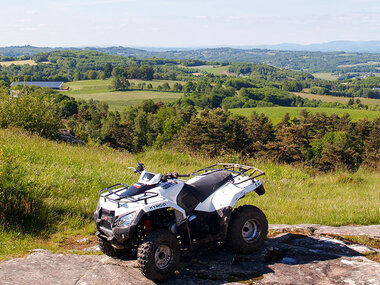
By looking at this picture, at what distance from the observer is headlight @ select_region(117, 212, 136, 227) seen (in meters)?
4.59

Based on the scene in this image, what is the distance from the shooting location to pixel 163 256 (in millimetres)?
4715

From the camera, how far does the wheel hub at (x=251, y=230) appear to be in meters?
5.59

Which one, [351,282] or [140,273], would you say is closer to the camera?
[351,282]

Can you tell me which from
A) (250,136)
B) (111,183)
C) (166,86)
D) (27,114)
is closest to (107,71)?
(166,86)

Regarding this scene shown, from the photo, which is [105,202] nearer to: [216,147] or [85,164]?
[85,164]

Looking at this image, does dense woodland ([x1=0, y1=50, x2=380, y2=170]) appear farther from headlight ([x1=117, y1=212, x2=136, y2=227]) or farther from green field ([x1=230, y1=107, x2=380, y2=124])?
green field ([x1=230, y1=107, x2=380, y2=124])

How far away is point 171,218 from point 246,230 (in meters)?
1.33

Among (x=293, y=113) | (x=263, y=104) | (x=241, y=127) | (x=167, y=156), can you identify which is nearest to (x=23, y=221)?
(x=167, y=156)

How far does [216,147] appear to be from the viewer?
56250 millimetres

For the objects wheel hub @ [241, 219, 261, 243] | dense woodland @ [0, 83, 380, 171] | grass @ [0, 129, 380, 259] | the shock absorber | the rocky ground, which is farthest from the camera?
dense woodland @ [0, 83, 380, 171]

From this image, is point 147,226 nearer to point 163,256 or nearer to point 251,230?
point 163,256

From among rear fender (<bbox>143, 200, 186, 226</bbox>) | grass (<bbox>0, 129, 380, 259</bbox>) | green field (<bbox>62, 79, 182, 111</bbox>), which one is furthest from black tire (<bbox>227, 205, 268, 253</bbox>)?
green field (<bbox>62, 79, 182, 111</bbox>)

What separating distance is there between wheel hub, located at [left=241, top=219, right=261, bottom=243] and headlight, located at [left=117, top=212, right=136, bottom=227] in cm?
193

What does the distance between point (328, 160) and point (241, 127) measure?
54.2 feet
